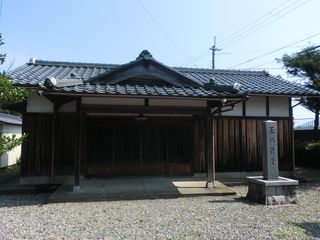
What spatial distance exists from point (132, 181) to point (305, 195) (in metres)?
5.23

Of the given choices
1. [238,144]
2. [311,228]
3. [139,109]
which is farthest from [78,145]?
[238,144]

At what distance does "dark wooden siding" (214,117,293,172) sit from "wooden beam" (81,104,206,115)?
2712mm

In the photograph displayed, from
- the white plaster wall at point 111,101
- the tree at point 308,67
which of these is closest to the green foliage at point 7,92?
the white plaster wall at point 111,101

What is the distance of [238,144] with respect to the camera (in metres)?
11.9

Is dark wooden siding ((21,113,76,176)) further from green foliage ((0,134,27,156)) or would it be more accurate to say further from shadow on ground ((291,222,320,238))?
shadow on ground ((291,222,320,238))

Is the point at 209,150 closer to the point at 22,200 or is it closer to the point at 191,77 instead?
the point at 191,77

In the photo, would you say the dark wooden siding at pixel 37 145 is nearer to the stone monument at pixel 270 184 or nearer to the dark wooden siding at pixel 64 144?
the dark wooden siding at pixel 64 144

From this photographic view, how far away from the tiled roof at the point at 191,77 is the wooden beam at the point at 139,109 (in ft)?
1.70

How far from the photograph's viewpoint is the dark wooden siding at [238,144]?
38.6 ft

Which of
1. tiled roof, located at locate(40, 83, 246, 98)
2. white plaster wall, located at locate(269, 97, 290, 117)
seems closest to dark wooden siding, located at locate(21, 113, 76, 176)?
tiled roof, located at locate(40, 83, 246, 98)

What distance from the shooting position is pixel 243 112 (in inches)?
470

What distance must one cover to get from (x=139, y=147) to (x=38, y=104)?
12.0 feet

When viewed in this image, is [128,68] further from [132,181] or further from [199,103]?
[132,181]

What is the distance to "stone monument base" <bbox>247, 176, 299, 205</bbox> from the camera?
7.94m
